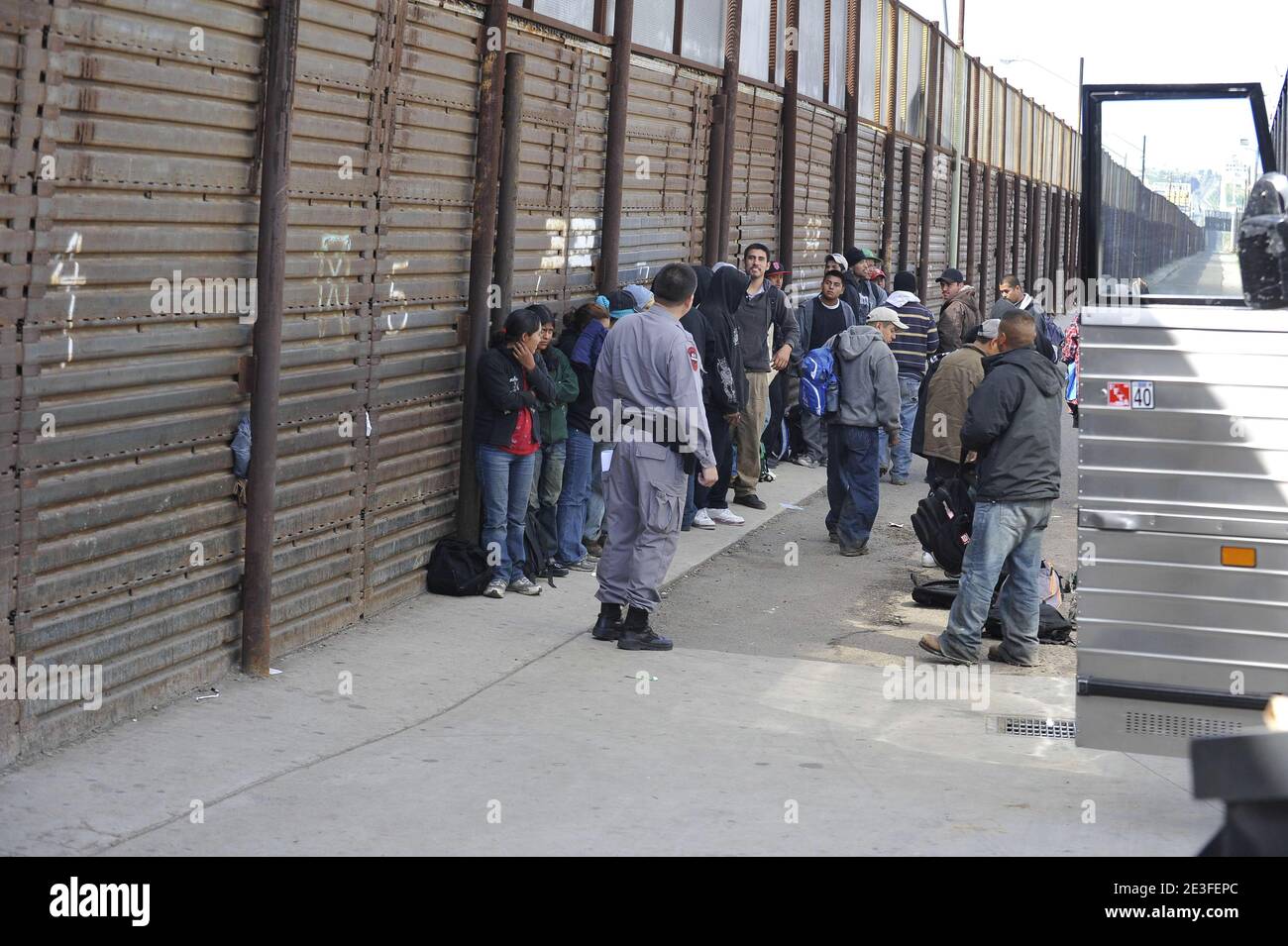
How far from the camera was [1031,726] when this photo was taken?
773 cm

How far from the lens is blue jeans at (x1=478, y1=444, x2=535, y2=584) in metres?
9.72

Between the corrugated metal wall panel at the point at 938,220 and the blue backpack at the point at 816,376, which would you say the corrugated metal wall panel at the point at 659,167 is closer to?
the blue backpack at the point at 816,376

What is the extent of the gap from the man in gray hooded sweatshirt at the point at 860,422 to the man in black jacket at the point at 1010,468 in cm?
327

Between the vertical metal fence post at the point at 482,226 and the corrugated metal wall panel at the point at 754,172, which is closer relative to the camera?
the vertical metal fence post at the point at 482,226

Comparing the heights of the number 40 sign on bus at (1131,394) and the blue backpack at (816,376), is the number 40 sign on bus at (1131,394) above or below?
below

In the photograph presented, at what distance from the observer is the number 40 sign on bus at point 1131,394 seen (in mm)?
6332

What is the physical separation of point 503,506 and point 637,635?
1.31 metres

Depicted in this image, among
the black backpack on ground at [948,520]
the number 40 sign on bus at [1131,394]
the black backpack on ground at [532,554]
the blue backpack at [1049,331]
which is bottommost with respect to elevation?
the black backpack on ground at [532,554]

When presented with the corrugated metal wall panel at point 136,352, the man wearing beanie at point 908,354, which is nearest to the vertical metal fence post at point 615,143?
the man wearing beanie at point 908,354

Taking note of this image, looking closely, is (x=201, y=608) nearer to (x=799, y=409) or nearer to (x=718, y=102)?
(x=718, y=102)

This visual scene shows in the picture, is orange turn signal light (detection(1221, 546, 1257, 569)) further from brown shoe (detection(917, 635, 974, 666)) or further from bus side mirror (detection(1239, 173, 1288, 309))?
brown shoe (detection(917, 635, 974, 666))

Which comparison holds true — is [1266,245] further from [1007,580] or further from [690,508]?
[690,508]

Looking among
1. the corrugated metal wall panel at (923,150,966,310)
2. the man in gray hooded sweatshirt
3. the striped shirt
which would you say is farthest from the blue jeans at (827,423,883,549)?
the corrugated metal wall panel at (923,150,966,310)

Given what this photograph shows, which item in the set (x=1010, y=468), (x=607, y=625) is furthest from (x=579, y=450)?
(x=1010, y=468)
